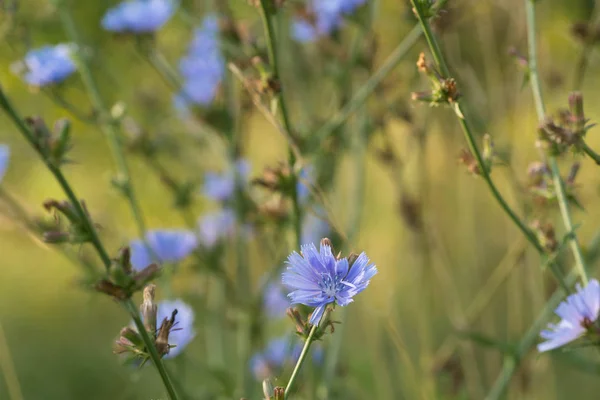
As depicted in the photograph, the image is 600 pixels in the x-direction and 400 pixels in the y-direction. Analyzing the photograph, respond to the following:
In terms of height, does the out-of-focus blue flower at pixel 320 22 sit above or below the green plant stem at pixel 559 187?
above

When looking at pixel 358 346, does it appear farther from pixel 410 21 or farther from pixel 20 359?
pixel 410 21

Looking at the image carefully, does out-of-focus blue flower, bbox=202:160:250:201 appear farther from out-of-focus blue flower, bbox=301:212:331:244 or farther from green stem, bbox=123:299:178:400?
green stem, bbox=123:299:178:400

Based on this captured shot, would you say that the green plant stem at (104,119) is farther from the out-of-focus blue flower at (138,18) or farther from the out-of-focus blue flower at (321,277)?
the out-of-focus blue flower at (321,277)

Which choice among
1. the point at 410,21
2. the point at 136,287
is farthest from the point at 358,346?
the point at 136,287

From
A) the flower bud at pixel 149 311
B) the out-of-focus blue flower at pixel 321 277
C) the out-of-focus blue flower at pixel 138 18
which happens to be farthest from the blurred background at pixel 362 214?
the out-of-focus blue flower at pixel 321 277

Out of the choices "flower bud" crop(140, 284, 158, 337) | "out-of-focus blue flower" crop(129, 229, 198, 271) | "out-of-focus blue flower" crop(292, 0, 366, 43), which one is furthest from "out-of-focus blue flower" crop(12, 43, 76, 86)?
"flower bud" crop(140, 284, 158, 337)

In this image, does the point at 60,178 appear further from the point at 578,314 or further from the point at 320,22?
the point at 320,22

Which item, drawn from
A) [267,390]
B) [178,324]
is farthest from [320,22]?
[267,390]
